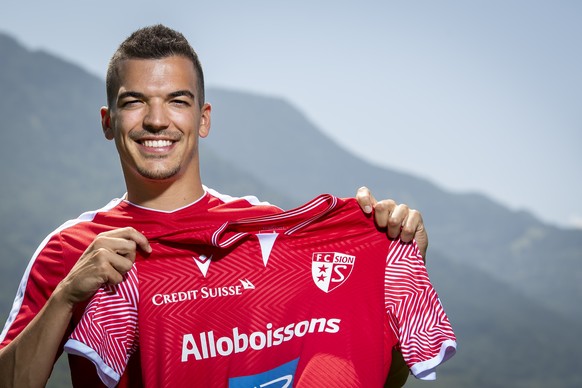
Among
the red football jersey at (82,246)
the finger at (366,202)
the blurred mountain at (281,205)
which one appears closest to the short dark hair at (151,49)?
the red football jersey at (82,246)

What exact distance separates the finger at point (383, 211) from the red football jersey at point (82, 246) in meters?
0.66

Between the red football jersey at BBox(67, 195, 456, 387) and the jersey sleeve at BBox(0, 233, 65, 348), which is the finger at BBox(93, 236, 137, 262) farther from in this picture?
the jersey sleeve at BBox(0, 233, 65, 348)

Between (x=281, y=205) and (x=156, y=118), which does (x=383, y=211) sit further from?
(x=281, y=205)

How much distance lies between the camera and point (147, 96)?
338 centimetres

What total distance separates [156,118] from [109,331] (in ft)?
3.03

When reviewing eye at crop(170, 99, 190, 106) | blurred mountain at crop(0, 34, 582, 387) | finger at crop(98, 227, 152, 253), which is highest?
eye at crop(170, 99, 190, 106)

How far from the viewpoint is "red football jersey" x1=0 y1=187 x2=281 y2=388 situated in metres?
3.30

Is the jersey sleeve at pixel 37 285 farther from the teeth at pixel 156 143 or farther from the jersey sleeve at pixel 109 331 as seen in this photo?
the teeth at pixel 156 143

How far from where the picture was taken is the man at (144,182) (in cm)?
331

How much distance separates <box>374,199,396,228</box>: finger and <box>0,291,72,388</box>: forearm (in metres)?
1.35

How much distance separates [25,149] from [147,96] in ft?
580

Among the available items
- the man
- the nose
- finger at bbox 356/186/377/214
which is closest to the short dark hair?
the man

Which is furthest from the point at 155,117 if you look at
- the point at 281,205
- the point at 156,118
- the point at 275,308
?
the point at 281,205

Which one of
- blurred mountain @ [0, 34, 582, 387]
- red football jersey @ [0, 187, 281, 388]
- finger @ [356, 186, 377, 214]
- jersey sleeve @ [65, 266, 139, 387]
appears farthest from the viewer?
blurred mountain @ [0, 34, 582, 387]
